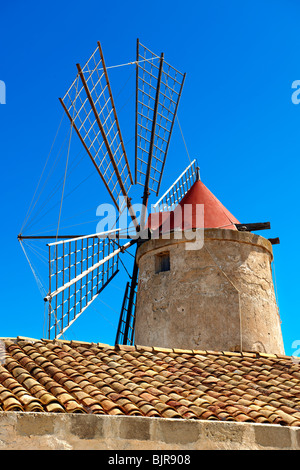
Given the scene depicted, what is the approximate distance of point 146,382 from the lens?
6.12 meters

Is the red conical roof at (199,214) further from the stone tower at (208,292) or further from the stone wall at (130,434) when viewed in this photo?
the stone wall at (130,434)

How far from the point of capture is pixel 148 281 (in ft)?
32.3

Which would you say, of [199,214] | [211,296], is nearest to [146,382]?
[211,296]

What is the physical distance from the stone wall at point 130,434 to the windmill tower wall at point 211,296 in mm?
3649

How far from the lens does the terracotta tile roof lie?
5252 millimetres

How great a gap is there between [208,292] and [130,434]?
4.46 m

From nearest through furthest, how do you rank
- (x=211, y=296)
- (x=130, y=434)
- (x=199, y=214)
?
1. (x=130, y=434)
2. (x=211, y=296)
3. (x=199, y=214)

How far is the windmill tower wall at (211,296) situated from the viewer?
9102mm

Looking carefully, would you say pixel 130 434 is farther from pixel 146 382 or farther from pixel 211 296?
pixel 211 296

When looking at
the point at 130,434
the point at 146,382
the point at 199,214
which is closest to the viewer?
the point at 130,434

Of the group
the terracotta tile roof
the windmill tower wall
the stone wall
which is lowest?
the stone wall

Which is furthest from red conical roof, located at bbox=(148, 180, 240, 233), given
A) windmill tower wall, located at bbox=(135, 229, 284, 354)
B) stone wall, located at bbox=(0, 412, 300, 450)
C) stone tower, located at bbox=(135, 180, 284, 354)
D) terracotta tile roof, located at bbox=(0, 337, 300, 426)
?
stone wall, located at bbox=(0, 412, 300, 450)

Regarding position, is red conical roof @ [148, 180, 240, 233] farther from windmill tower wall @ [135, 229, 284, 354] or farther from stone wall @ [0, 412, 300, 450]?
stone wall @ [0, 412, 300, 450]

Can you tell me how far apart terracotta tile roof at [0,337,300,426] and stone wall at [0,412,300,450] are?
14 centimetres
